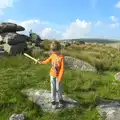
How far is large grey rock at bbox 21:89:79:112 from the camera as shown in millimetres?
8803

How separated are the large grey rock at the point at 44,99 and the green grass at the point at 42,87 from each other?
200 millimetres

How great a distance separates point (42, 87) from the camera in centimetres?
1080

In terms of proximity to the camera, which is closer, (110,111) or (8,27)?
(110,111)

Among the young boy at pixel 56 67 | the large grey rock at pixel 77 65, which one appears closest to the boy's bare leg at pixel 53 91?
the young boy at pixel 56 67

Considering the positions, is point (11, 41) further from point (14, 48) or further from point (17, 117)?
point (17, 117)

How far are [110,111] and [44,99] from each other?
2.03m

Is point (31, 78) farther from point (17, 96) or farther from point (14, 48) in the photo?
point (14, 48)

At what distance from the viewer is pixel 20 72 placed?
13.7 metres

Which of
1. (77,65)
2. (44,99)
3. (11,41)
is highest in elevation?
(11,41)

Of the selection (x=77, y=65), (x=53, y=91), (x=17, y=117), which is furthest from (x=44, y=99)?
(x=77, y=65)

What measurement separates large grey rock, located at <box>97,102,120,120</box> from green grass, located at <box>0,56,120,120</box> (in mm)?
162

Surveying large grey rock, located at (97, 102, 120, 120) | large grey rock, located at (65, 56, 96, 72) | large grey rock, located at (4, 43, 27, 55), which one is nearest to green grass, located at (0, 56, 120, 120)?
large grey rock, located at (97, 102, 120, 120)

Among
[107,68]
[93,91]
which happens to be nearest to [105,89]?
[93,91]

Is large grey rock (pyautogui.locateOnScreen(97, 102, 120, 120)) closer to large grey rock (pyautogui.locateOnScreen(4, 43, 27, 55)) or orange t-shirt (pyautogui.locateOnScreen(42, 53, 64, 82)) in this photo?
orange t-shirt (pyautogui.locateOnScreen(42, 53, 64, 82))
